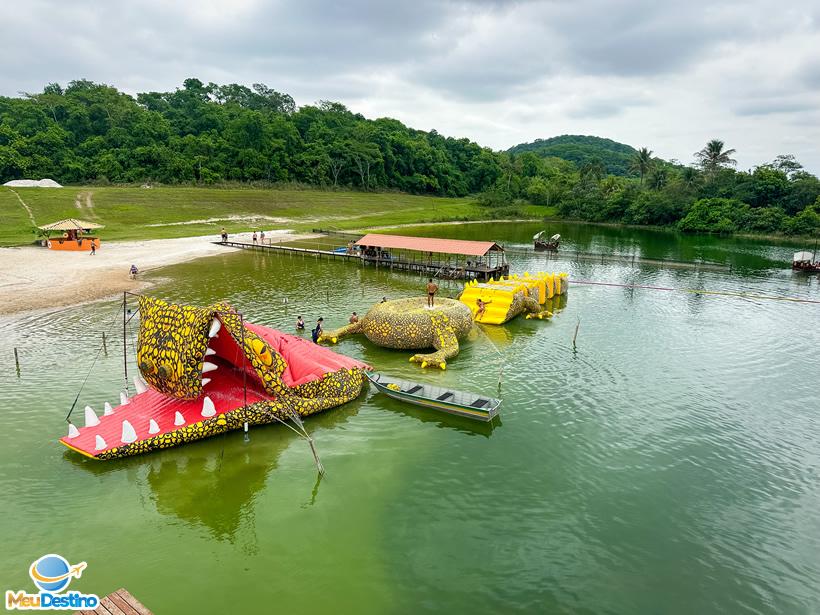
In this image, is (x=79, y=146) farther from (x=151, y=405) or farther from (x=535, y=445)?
(x=535, y=445)

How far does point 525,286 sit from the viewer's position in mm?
33031

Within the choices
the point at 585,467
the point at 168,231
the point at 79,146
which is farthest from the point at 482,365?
the point at 79,146

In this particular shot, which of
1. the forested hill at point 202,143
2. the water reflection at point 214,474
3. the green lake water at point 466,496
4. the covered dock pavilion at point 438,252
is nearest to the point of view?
the green lake water at point 466,496

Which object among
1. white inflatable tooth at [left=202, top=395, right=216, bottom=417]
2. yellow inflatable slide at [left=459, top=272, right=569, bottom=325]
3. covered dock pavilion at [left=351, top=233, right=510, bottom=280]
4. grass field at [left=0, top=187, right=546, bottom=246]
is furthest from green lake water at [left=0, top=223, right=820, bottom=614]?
grass field at [left=0, top=187, right=546, bottom=246]

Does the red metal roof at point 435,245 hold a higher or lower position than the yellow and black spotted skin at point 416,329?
higher

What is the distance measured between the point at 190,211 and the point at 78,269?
38578mm

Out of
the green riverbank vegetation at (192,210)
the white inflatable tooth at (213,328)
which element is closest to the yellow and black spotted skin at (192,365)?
the white inflatable tooth at (213,328)

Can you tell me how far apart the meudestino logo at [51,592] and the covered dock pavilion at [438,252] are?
116 ft

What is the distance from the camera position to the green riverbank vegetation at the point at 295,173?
282 feet

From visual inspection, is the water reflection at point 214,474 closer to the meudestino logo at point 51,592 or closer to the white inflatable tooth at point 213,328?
the meudestino logo at point 51,592

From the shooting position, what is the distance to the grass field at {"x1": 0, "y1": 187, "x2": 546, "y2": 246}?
6356 centimetres

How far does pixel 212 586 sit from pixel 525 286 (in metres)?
26.5

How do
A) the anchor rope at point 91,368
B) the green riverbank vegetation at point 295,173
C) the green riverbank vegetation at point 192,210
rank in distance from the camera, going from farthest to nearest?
the green riverbank vegetation at point 295,173 → the green riverbank vegetation at point 192,210 → the anchor rope at point 91,368

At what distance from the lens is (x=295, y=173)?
11419cm
